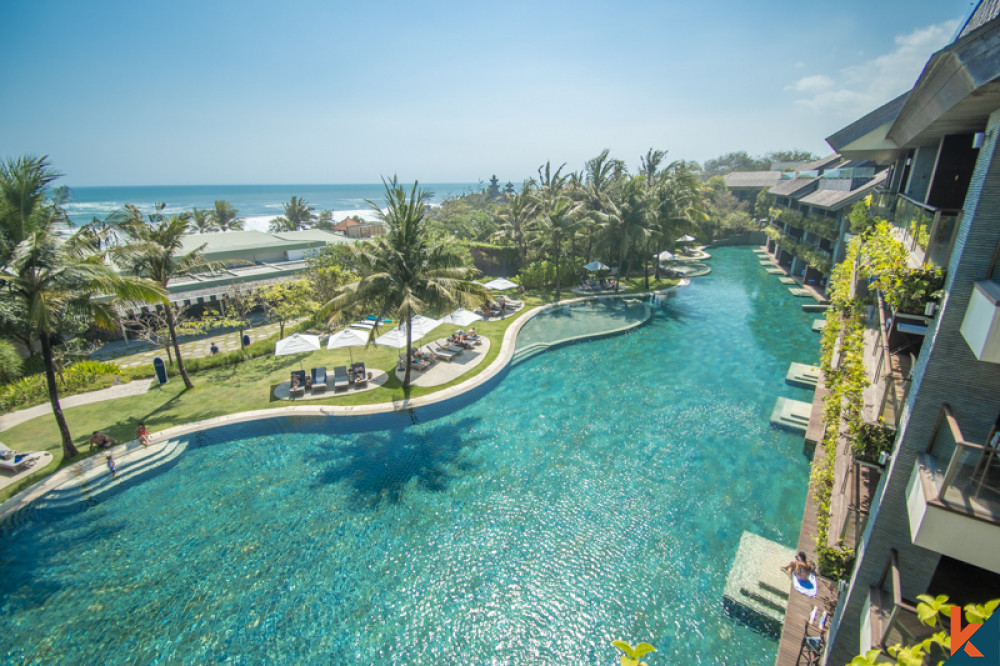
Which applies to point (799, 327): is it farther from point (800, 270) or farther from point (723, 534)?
point (723, 534)

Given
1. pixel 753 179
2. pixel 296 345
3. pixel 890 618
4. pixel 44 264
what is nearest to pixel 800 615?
pixel 890 618

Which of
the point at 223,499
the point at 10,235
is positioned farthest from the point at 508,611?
the point at 10,235

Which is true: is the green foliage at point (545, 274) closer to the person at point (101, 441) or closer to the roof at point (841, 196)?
the roof at point (841, 196)

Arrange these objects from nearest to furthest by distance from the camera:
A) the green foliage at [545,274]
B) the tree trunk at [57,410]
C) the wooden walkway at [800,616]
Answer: the wooden walkway at [800,616]
the tree trunk at [57,410]
the green foliage at [545,274]

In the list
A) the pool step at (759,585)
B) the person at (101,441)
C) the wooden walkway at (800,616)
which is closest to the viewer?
the wooden walkway at (800,616)

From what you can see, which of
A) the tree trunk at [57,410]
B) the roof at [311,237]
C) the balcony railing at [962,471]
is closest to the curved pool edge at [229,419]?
the tree trunk at [57,410]
